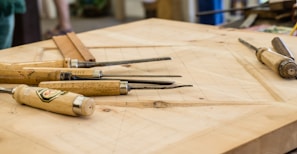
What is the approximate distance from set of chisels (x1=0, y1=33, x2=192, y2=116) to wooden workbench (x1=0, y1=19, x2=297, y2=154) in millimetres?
15

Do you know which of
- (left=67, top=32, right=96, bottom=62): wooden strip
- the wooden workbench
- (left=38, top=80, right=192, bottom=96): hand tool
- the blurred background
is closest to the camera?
the wooden workbench

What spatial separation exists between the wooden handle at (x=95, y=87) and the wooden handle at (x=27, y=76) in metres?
0.06

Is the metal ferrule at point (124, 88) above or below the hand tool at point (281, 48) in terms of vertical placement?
below

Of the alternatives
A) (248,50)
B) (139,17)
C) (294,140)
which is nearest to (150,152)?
(294,140)

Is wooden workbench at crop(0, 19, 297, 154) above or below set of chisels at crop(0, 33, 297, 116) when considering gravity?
below

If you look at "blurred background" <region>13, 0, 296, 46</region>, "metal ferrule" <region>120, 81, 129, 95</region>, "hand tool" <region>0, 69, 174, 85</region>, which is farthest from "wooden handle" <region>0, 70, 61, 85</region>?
"blurred background" <region>13, 0, 296, 46</region>

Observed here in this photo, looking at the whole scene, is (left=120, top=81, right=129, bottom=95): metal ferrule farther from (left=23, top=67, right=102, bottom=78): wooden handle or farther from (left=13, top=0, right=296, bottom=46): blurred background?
(left=13, top=0, right=296, bottom=46): blurred background

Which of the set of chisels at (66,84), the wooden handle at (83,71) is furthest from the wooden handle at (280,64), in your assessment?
the wooden handle at (83,71)

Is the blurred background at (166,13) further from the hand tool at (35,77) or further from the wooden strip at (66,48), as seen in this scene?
the hand tool at (35,77)

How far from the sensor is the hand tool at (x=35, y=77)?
2.93 ft

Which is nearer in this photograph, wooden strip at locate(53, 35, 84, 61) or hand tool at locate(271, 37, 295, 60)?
hand tool at locate(271, 37, 295, 60)

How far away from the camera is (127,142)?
0.67 metres

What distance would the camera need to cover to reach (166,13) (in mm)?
2746

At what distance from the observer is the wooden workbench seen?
2.19 feet
